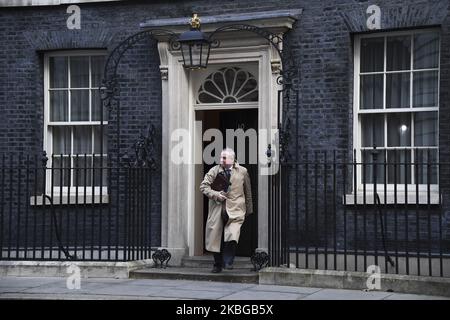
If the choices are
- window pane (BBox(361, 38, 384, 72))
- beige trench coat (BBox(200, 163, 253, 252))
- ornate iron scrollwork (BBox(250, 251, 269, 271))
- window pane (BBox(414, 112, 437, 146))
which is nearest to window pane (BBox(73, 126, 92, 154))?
beige trench coat (BBox(200, 163, 253, 252))

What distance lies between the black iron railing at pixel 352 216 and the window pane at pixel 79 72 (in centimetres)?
384

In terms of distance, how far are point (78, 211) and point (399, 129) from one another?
5.14 metres

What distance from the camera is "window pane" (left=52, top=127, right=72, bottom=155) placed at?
14.5m

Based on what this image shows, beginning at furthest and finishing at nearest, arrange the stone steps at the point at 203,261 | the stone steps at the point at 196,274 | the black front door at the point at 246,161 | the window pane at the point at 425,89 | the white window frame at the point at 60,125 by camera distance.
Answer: the white window frame at the point at 60,125
the black front door at the point at 246,161
the stone steps at the point at 203,261
the window pane at the point at 425,89
the stone steps at the point at 196,274

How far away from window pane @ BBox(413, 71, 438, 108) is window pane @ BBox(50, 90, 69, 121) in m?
5.61

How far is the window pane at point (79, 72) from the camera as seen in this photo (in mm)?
14492

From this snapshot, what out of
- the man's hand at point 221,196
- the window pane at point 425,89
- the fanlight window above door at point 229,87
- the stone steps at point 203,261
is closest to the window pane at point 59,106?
the fanlight window above door at point 229,87

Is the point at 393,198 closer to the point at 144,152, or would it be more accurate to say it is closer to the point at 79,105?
the point at 144,152

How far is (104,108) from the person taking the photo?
14289mm

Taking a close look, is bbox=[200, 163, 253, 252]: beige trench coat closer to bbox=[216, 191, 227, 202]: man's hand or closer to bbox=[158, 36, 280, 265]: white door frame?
bbox=[216, 191, 227, 202]: man's hand

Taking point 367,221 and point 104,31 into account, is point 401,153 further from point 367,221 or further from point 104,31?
point 104,31

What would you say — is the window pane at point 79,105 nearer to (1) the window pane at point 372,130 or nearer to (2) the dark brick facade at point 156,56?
(2) the dark brick facade at point 156,56
